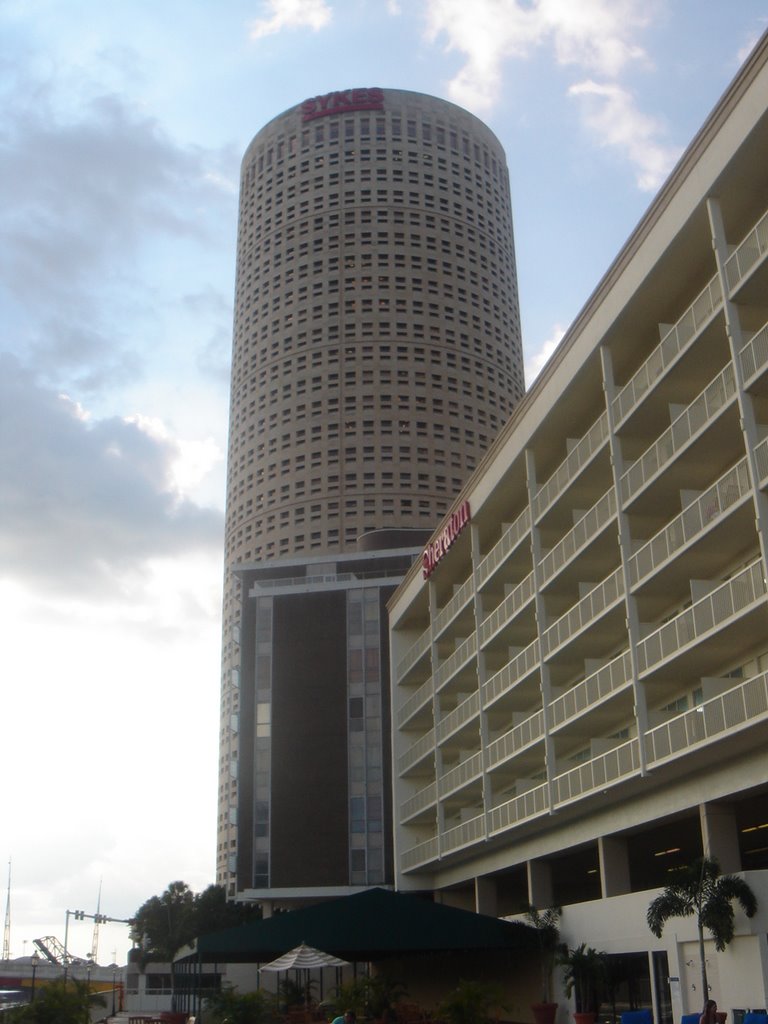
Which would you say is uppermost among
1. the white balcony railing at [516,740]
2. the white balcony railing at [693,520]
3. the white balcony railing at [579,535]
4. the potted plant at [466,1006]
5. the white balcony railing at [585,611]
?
Result: the white balcony railing at [579,535]

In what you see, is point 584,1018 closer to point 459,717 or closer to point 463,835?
point 463,835

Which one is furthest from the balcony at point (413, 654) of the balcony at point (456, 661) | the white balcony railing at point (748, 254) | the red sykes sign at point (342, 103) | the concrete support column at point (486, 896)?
the red sykes sign at point (342, 103)

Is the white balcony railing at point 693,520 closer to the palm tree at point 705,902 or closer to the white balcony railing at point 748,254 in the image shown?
the white balcony railing at point 748,254

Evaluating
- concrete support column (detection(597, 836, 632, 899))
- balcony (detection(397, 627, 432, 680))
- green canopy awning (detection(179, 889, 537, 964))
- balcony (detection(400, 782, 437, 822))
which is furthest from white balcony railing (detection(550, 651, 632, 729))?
balcony (detection(397, 627, 432, 680))

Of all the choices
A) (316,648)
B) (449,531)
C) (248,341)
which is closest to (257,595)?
(316,648)

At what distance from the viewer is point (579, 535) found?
128ft

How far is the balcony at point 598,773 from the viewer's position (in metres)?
33.6

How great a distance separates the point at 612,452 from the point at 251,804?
157 feet

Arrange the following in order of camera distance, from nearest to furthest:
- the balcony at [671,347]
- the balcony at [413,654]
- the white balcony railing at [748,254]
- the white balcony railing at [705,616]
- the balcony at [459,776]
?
the white balcony railing at [705,616] < the white balcony railing at [748,254] < the balcony at [671,347] < the balcony at [459,776] < the balcony at [413,654]

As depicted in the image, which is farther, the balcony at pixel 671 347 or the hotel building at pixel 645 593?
the balcony at pixel 671 347

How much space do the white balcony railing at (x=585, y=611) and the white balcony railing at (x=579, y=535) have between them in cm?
151

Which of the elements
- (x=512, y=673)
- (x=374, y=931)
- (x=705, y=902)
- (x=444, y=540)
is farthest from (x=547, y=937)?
(x=444, y=540)

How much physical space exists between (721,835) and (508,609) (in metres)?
15.8

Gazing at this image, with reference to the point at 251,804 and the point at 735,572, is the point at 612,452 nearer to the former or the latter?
the point at 735,572
